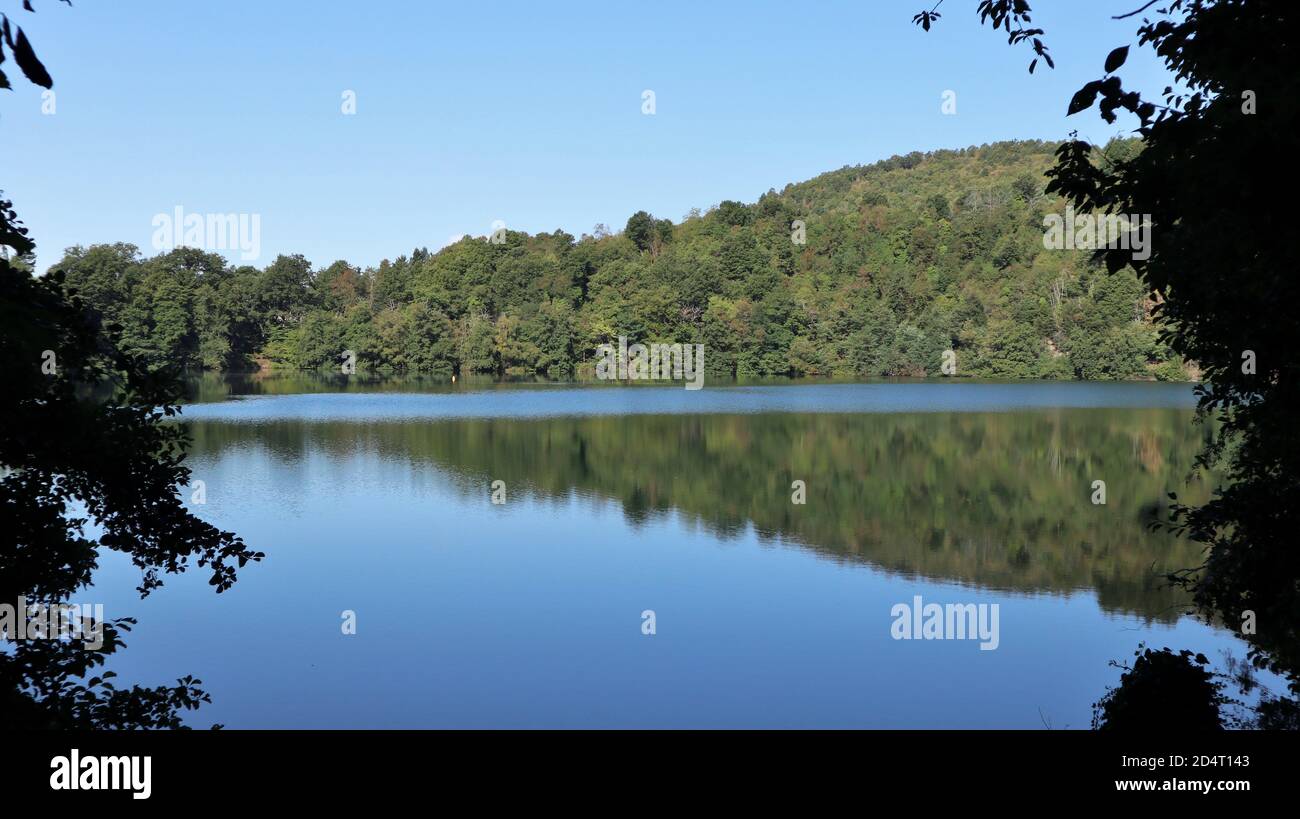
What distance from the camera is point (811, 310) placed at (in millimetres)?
79938

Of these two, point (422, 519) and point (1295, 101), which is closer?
point (1295, 101)

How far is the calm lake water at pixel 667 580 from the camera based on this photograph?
11.2 metres

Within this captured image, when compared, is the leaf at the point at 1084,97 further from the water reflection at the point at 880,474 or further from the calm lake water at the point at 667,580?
the water reflection at the point at 880,474

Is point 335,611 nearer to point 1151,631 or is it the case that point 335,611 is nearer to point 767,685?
point 767,685

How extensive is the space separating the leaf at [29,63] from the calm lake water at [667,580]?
29.4ft

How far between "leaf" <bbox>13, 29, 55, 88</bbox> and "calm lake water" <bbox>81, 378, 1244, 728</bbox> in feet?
29.4

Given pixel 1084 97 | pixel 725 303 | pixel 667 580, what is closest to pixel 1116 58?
pixel 1084 97

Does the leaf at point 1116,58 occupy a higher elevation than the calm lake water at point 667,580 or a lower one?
higher

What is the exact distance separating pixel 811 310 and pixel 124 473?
75383 millimetres

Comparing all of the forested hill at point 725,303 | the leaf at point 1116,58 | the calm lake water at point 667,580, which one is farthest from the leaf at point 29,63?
the forested hill at point 725,303

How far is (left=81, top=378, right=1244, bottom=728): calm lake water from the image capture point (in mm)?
11203
